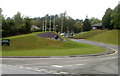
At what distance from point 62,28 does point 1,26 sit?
81.9 metres

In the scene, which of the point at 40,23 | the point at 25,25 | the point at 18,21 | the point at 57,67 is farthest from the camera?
the point at 40,23

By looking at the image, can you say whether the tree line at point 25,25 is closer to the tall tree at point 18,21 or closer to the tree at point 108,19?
the tall tree at point 18,21

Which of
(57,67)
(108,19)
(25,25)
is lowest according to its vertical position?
(57,67)

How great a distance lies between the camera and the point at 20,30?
61062mm

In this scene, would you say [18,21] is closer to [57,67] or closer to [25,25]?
[25,25]

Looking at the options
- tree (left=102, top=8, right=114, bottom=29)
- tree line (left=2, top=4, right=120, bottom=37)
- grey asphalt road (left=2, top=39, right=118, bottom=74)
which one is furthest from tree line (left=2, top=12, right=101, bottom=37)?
grey asphalt road (left=2, top=39, right=118, bottom=74)

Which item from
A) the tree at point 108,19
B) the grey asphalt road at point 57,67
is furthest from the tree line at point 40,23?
the grey asphalt road at point 57,67

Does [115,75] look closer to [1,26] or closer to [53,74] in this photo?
[53,74]

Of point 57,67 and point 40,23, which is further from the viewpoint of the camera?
point 40,23

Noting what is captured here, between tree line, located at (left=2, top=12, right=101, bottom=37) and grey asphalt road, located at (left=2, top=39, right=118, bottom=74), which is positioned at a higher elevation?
tree line, located at (left=2, top=12, right=101, bottom=37)

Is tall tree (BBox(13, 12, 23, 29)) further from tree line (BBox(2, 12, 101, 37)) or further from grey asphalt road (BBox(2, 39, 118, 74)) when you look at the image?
grey asphalt road (BBox(2, 39, 118, 74))

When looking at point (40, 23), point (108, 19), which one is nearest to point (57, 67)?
point (108, 19)

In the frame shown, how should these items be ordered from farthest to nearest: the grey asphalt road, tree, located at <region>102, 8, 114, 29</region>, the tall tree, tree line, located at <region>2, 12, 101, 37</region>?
tree, located at <region>102, 8, 114, 29</region>, the tall tree, tree line, located at <region>2, 12, 101, 37</region>, the grey asphalt road

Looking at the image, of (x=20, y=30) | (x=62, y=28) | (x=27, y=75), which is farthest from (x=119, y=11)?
(x=27, y=75)
